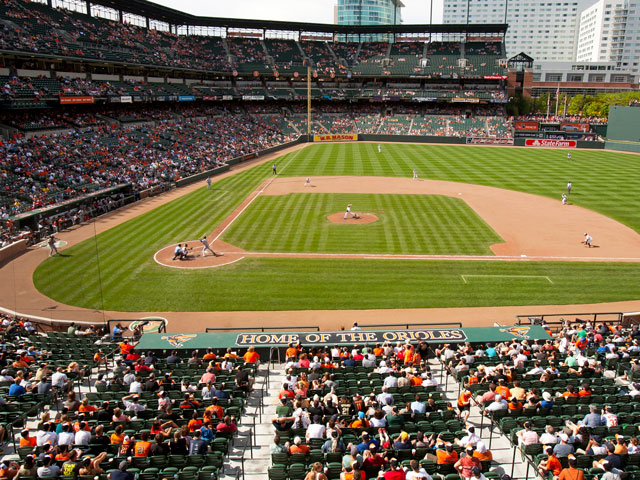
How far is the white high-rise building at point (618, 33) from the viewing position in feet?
522

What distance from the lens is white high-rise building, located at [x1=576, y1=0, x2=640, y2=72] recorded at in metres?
159

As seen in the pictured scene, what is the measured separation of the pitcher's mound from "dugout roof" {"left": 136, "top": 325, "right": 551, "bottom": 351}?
1956 cm

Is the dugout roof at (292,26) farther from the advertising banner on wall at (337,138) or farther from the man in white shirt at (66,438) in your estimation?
the man in white shirt at (66,438)

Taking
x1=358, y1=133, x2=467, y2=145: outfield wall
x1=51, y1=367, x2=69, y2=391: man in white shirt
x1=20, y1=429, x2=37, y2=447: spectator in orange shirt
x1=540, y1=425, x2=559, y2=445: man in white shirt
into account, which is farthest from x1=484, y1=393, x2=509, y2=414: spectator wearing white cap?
x1=358, y1=133, x2=467, y2=145: outfield wall

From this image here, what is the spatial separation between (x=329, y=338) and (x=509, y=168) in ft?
164

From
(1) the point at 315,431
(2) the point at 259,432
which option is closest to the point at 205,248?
(2) the point at 259,432

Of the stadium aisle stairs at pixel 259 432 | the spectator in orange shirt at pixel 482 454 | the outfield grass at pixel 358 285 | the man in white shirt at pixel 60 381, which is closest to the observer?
the spectator in orange shirt at pixel 482 454

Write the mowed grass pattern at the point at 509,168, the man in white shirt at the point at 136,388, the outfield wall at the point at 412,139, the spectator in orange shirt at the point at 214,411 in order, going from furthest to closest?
1. the outfield wall at the point at 412,139
2. the mowed grass pattern at the point at 509,168
3. the man in white shirt at the point at 136,388
4. the spectator in orange shirt at the point at 214,411

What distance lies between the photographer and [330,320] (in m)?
21.8

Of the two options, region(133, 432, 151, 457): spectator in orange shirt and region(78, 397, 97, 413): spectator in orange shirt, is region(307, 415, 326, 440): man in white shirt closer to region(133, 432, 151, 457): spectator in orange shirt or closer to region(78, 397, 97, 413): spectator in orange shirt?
region(133, 432, 151, 457): spectator in orange shirt

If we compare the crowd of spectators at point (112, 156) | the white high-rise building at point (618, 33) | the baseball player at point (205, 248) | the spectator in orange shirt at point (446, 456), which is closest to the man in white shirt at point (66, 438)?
the spectator in orange shirt at point (446, 456)

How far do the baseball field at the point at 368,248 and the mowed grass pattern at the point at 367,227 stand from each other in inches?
5.4

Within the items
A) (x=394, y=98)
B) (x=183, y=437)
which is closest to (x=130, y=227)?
(x=183, y=437)

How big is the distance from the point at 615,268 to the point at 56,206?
36.9 metres
